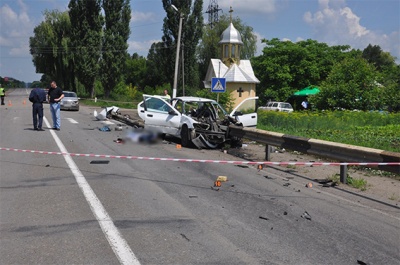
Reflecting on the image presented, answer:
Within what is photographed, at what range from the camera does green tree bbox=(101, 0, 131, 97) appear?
→ 166ft

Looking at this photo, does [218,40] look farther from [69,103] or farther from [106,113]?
[106,113]

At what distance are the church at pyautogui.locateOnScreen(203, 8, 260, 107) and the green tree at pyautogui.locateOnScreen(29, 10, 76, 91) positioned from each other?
18890mm

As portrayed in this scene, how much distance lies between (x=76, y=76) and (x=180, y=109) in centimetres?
4344

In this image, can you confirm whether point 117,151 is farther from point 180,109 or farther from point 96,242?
A: point 96,242

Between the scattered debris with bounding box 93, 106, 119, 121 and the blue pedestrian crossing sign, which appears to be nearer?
the blue pedestrian crossing sign

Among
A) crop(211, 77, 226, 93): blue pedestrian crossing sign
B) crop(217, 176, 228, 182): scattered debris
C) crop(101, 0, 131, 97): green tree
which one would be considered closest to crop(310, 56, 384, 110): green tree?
crop(211, 77, 226, 93): blue pedestrian crossing sign

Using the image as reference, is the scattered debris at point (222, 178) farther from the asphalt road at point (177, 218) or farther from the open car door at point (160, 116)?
the open car door at point (160, 116)

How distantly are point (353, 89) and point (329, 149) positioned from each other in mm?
18671

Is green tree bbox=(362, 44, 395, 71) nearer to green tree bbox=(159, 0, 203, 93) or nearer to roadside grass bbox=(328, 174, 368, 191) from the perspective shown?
green tree bbox=(159, 0, 203, 93)

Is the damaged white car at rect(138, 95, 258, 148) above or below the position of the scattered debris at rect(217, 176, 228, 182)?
above

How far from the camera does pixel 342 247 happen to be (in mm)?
4680

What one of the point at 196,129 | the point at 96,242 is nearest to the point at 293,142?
the point at 196,129

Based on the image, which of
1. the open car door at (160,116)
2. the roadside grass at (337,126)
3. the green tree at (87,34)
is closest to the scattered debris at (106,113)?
the open car door at (160,116)

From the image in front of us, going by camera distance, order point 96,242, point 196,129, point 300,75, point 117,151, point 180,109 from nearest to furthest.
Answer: point 96,242 < point 117,151 < point 196,129 < point 180,109 < point 300,75
